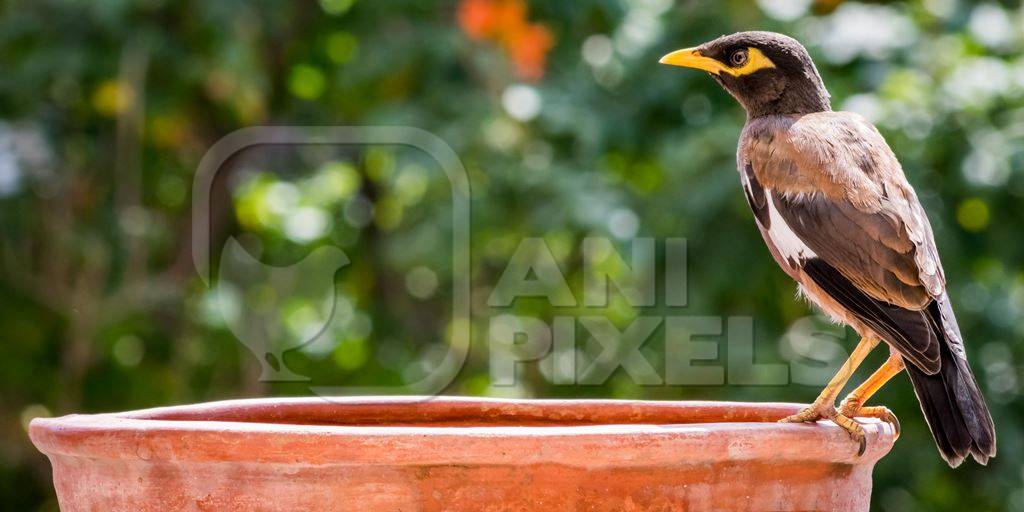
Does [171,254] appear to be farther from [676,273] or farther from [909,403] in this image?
[909,403]

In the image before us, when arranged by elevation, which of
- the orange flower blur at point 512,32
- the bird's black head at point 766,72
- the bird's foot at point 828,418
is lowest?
the bird's foot at point 828,418

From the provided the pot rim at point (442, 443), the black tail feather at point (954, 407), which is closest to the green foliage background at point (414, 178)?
the black tail feather at point (954, 407)

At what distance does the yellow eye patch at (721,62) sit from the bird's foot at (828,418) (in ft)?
3.81

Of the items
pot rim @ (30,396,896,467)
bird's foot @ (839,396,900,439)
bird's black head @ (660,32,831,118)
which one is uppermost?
bird's black head @ (660,32,831,118)

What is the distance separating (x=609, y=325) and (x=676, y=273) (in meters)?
0.73

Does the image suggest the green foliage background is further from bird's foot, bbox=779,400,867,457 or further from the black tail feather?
bird's foot, bbox=779,400,867,457

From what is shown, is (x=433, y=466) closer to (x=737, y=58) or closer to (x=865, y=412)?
(x=865, y=412)

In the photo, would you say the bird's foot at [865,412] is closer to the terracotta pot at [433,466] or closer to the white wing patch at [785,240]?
the white wing patch at [785,240]

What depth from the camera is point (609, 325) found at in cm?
551

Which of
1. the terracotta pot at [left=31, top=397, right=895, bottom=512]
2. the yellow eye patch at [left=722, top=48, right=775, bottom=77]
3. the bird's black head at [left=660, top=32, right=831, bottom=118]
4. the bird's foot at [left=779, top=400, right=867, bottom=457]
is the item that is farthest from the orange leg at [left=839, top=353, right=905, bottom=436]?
the yellow eye patch at [left=722, top=48, right=775, bottom=77]

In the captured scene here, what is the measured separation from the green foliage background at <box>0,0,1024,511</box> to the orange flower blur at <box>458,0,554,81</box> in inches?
2.6

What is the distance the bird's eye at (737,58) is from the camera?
3.44 meters

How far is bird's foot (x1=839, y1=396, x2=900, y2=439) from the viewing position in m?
2.72

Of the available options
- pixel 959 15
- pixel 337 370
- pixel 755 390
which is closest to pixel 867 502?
pixel 755 390
